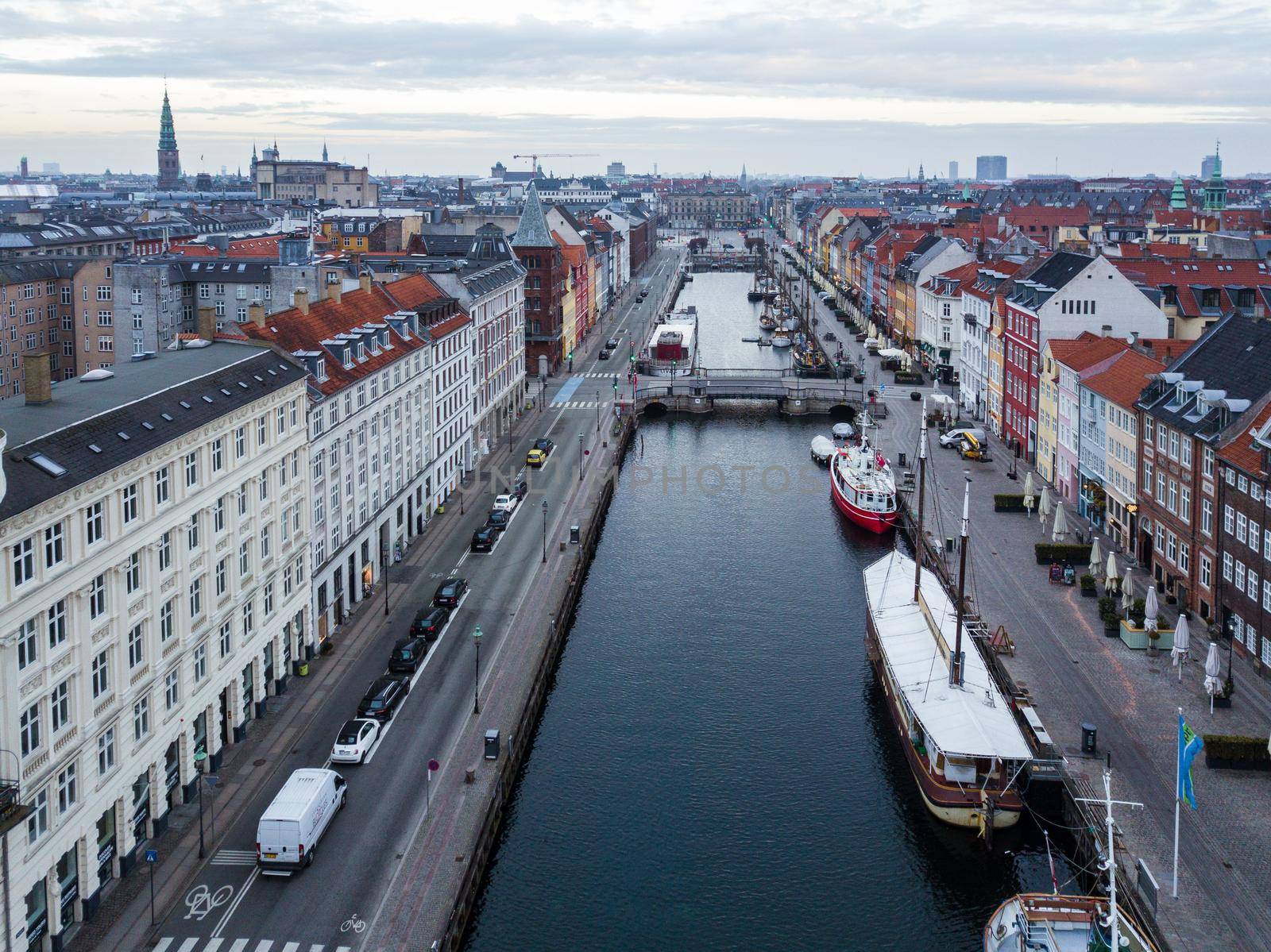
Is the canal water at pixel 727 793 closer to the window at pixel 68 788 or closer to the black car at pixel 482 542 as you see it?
the black car at pixel 482 542

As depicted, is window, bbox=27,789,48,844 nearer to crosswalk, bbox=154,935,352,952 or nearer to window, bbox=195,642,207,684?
crosswalk, bbox=154,935,352,952

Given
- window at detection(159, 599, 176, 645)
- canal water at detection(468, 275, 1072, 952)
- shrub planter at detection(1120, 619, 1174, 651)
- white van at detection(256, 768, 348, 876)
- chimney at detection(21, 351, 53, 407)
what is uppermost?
chimney at detection(21, 351, 53, 407)

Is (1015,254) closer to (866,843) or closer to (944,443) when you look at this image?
(944,443)

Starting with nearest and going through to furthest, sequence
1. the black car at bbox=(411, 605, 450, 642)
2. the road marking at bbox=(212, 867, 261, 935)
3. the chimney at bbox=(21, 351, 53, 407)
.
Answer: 1. the road marking at bbox=(212, 867, 261, 935)
2. the chimney at bbox=(21, 351, 53, 407)
3. the black car at bbox=(411, 605, 450, 642)

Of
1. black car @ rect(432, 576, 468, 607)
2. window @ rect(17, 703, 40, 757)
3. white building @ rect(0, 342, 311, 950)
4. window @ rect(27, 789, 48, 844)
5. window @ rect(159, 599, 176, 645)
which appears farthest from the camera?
black car @ rect(432, 576, 468, 607)

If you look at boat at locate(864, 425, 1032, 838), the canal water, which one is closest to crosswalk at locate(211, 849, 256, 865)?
the canal water

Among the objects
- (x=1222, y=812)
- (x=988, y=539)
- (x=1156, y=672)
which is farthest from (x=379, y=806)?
(x=988, y=539)

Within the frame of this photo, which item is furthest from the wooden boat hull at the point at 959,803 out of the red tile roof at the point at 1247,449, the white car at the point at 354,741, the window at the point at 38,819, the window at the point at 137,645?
the window at the point at 38,819
